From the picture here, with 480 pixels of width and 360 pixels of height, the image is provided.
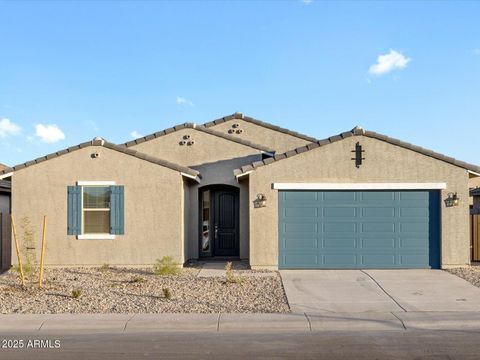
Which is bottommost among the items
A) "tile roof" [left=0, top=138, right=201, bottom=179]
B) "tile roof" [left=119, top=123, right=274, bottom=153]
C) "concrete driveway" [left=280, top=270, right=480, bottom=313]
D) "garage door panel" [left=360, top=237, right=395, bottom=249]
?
"concrete driveway" [left=280, top=270, right=480, bottom=313]

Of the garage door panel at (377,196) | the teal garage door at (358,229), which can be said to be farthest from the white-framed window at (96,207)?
the garage door panel at (377,196)

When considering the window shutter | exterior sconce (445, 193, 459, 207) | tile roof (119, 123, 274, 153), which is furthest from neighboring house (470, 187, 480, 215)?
the window shutter

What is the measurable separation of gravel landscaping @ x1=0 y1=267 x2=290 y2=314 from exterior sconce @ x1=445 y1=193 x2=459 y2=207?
523cm

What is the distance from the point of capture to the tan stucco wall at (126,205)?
1303 cm

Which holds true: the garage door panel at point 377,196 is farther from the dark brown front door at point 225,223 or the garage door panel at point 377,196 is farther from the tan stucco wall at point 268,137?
the tan stucco wall at point 268,137

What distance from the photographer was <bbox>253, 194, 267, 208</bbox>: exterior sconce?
41.2 ft

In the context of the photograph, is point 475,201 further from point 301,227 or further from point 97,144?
point 97,144

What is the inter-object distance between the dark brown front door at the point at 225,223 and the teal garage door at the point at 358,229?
297cm

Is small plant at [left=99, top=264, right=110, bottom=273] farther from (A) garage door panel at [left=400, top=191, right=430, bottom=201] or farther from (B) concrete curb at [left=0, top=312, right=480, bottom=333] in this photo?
(A) garage door panel at [left=400, top=191, right=430, bottom=201]

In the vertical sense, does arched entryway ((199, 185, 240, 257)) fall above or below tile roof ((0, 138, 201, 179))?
below

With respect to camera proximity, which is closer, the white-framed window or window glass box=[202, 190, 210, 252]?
the white-framed window

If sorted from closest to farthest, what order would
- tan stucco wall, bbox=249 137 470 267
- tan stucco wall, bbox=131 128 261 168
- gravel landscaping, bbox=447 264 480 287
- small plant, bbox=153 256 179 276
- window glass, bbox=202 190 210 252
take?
gravel landscaping, bbox=447 264 480 287
small plant, bbox=153 256 179 276
tan stucco wall, bbox=249 137 470 267
window glass, bbox=202 190 210 252
tan stucco wall, bbox=131 128 261 168

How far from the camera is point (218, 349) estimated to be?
6.41 metres

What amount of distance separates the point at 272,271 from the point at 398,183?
4303 mm
